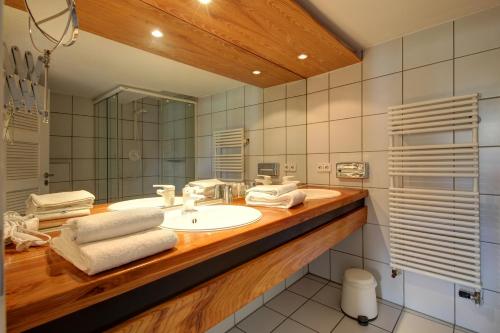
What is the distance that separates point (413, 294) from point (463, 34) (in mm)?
1758

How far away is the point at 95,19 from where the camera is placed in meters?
1.03

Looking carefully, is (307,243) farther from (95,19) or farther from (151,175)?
(95,19)

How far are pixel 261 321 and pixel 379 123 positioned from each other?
1.69 metres

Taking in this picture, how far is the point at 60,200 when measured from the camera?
3.08 ft

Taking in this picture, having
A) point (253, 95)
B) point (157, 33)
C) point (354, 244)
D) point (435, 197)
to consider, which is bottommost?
point (354, 244)

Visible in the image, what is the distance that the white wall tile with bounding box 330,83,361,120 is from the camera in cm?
190

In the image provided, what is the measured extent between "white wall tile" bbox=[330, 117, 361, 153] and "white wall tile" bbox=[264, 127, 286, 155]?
0.42 metres

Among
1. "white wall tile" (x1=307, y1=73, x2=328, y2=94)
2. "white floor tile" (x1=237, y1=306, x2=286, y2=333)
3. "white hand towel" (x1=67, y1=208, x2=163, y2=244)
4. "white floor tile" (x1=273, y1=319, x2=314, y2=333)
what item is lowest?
"white floor tile" (x1=237, y1=306, x2=286, y2=333)

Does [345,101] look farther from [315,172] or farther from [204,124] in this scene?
[204,124]

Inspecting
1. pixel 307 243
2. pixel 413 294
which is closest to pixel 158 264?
pixel 307 243

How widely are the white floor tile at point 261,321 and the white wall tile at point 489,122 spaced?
1733 millimetres

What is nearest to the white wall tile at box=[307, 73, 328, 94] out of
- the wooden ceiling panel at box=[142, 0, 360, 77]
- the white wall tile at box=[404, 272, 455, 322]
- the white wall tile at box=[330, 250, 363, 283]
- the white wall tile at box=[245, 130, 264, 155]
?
the wooden ceiling panel at box=[142, 0, 360, 77]

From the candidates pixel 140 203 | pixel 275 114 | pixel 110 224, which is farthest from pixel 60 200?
pixel 275 114

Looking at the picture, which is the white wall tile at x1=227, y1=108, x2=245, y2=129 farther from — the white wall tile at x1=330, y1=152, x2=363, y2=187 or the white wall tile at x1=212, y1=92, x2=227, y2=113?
the white wall tile at x1=330, y1=152, x2=363, y2=187
